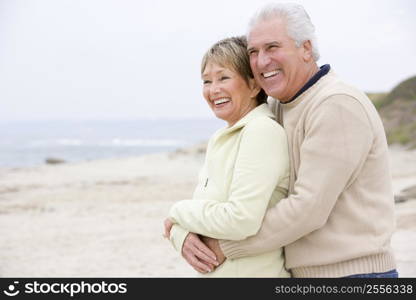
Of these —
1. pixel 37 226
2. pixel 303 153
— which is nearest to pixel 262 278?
pixel 303 153

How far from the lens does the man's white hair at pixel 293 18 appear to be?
9.42 ft

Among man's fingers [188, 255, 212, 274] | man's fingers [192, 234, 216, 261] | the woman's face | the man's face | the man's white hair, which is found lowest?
man's fingers [188, 255, 212, 274]

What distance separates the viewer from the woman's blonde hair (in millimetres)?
2986

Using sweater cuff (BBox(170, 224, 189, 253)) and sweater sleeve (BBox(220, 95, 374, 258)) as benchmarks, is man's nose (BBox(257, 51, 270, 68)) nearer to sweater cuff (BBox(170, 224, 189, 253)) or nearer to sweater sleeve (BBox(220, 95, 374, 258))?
sweater sleeve (BBox(220, 95, 374, 258))

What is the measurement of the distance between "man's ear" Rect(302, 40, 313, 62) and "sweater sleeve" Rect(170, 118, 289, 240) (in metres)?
0.40

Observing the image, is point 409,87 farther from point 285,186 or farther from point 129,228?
point 285,186

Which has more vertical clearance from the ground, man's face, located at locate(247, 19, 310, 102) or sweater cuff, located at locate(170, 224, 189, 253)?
man's face, located at locate(247, 19, 310, 102)

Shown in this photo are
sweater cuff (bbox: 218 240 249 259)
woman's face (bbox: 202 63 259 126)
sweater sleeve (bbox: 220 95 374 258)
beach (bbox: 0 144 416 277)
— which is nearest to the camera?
sweater sleeve (bbox: 220 95 374 258)

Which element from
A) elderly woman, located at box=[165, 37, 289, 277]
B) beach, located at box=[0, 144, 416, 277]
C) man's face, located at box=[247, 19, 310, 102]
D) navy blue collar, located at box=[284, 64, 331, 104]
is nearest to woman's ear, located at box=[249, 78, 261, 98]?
elderly woman, located at box=[165, 37, 289, 277]

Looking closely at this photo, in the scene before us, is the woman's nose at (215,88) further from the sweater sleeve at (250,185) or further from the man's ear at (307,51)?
the man's ear at (307,51)

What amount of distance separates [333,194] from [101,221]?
10186 millimetres

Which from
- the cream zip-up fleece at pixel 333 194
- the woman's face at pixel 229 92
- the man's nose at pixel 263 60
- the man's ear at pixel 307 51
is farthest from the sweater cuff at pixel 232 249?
the man's ear at pixel 307 51

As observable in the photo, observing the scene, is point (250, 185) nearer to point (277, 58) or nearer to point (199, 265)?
point (199, 265)

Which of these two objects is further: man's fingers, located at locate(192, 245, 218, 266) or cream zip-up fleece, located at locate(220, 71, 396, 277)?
man's fingers, located at locate(192, 245, 218, 266)
